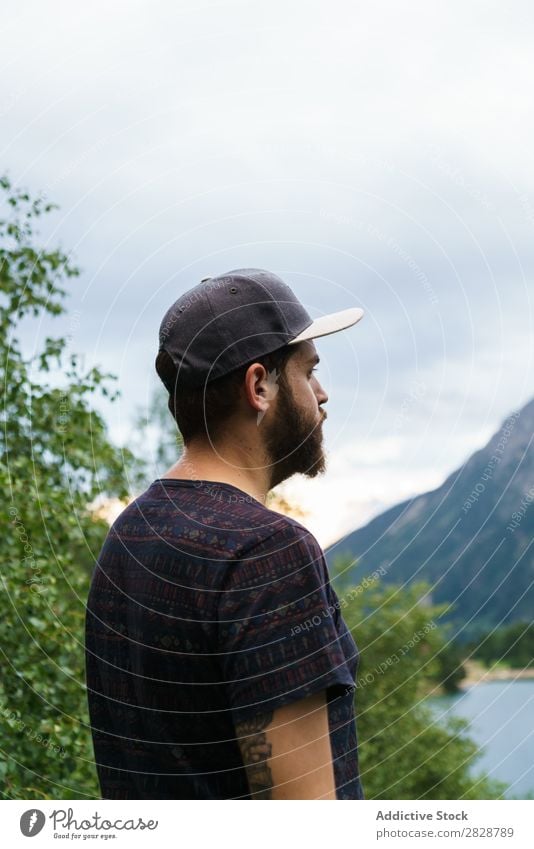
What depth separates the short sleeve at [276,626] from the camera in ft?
5.61

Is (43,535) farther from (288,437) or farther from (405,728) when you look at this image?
(405,728)

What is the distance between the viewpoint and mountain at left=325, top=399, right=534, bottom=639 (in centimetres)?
337

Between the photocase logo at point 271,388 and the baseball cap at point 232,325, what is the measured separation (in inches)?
2.3

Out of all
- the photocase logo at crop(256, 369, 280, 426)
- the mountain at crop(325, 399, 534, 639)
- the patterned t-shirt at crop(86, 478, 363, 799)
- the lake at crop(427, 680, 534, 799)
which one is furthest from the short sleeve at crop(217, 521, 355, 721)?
the lake at crop(427, 680, 534, 799)

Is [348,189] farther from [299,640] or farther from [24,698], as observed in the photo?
[24,698]

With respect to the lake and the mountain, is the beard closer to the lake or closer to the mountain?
the mountain

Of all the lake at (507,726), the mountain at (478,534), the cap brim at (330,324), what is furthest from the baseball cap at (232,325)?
the lake at (507,726)

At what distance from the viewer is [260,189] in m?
3.42

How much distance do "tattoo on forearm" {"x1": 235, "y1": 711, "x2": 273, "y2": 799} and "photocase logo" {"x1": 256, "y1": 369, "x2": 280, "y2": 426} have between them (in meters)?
0.60

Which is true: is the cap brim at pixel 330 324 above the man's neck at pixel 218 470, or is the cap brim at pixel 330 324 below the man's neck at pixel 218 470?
above
